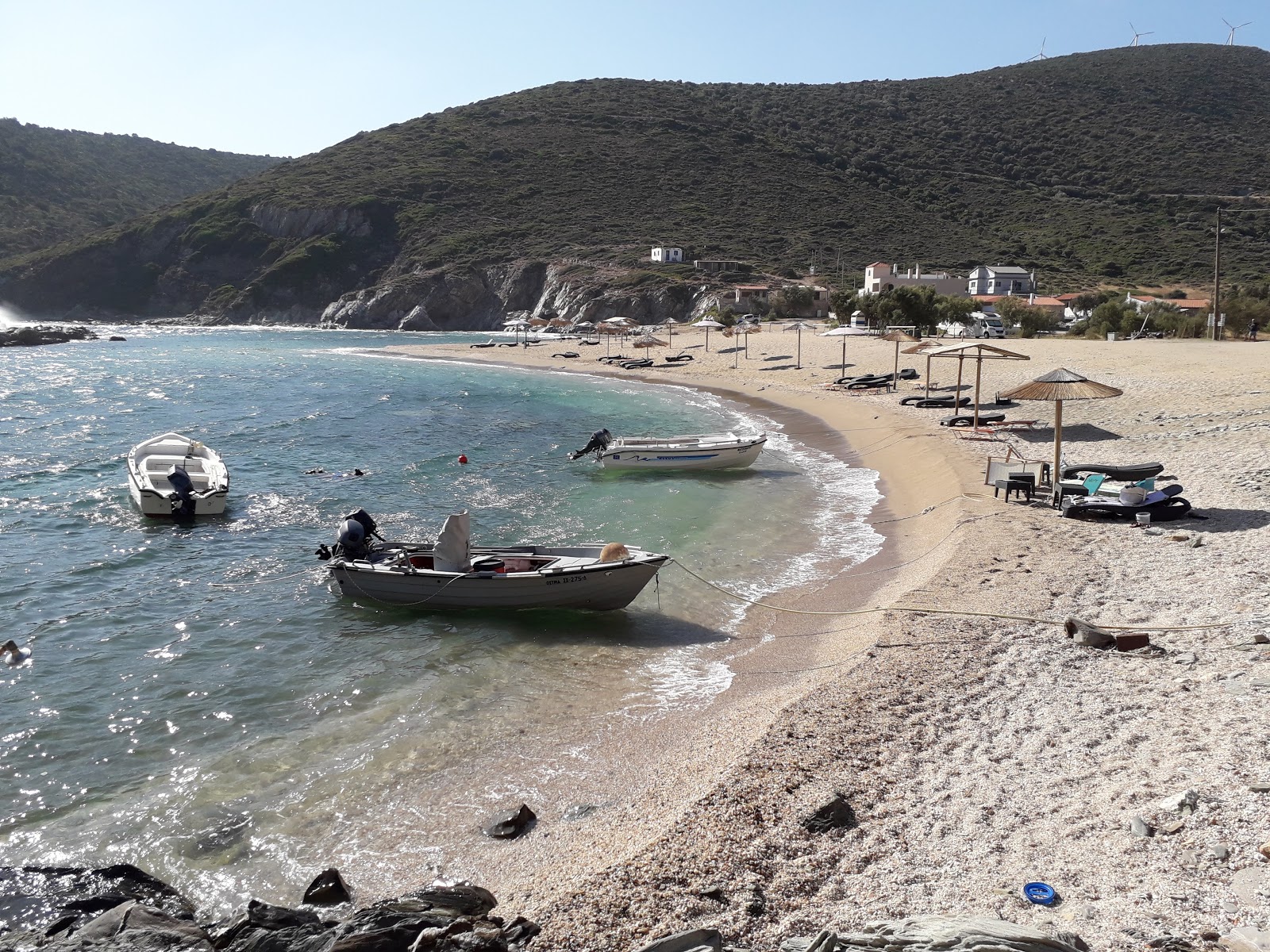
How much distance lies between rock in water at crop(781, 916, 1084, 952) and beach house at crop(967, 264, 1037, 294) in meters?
71.6

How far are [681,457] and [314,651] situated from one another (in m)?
12.4

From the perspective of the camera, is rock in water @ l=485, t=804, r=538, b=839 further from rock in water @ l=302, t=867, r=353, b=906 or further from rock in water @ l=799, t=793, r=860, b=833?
rock in water @ l=799, t=793, r=860, b=833

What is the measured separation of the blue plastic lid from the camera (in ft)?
15.7

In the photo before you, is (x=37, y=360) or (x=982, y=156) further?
(x=982, y=156)

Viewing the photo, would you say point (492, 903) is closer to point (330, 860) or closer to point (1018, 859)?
point (330, 860)

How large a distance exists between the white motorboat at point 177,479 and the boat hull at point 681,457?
9165 millimetres

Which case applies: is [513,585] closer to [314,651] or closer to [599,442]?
[314,651]

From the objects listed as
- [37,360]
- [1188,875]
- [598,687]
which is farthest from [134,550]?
[37,360]

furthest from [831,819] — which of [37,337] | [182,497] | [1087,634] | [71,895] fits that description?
[37,337]

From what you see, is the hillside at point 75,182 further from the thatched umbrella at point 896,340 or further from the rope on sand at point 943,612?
the rope on sand at point 943,612

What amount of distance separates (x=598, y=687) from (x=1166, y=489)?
9.67 metres

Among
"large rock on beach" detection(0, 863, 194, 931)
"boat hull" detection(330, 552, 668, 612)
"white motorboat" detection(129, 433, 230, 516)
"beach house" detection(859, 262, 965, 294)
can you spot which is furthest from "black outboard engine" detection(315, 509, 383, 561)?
"beach house" detection(859, 262, 965, 294)

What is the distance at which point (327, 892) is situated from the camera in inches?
242

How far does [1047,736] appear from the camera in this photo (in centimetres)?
697
